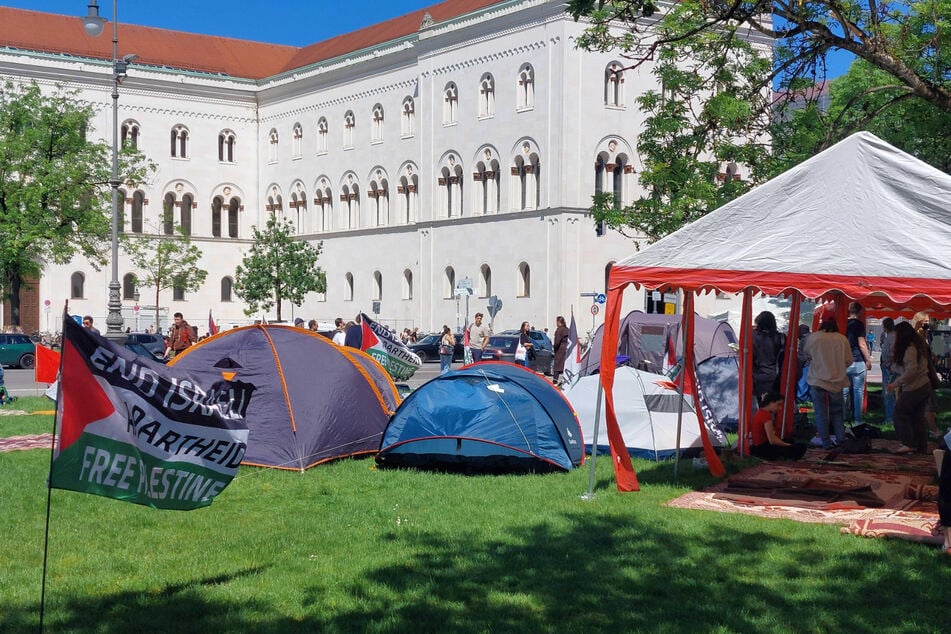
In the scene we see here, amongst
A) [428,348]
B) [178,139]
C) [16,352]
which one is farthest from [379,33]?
[16,352]

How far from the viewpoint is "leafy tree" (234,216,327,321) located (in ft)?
201

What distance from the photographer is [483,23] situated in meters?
54.9

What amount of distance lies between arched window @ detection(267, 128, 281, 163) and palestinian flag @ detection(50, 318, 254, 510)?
6397 cm

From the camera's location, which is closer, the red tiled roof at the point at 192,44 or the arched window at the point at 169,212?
the red tiled roof at the point at 192,44

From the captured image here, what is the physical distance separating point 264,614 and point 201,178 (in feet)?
214

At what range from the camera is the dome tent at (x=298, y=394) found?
13.9 metres

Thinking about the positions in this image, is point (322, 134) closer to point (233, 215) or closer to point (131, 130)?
point (233, 215)

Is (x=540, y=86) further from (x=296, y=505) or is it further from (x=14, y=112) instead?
(x=296, y=505)

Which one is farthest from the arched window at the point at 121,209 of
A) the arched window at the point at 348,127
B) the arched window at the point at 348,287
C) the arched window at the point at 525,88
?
the arched window at the point at 525,88

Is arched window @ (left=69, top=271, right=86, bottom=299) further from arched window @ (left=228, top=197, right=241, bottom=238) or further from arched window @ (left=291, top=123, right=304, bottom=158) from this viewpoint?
arched window @ (left=291, top=123, right=304, bottom=158)

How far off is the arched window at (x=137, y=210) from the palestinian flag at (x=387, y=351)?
48447mm

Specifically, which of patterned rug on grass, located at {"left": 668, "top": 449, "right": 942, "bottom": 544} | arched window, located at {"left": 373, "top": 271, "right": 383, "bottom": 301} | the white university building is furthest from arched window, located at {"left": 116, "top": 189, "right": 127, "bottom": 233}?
patterned rug on grass, located at {"left": 668, "top": 449, "right": 942, "bottom": 544}

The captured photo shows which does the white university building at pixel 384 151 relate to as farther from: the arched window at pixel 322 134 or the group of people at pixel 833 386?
the group of people at pixel 833 386

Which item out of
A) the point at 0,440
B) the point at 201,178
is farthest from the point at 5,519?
the point at 201,178
